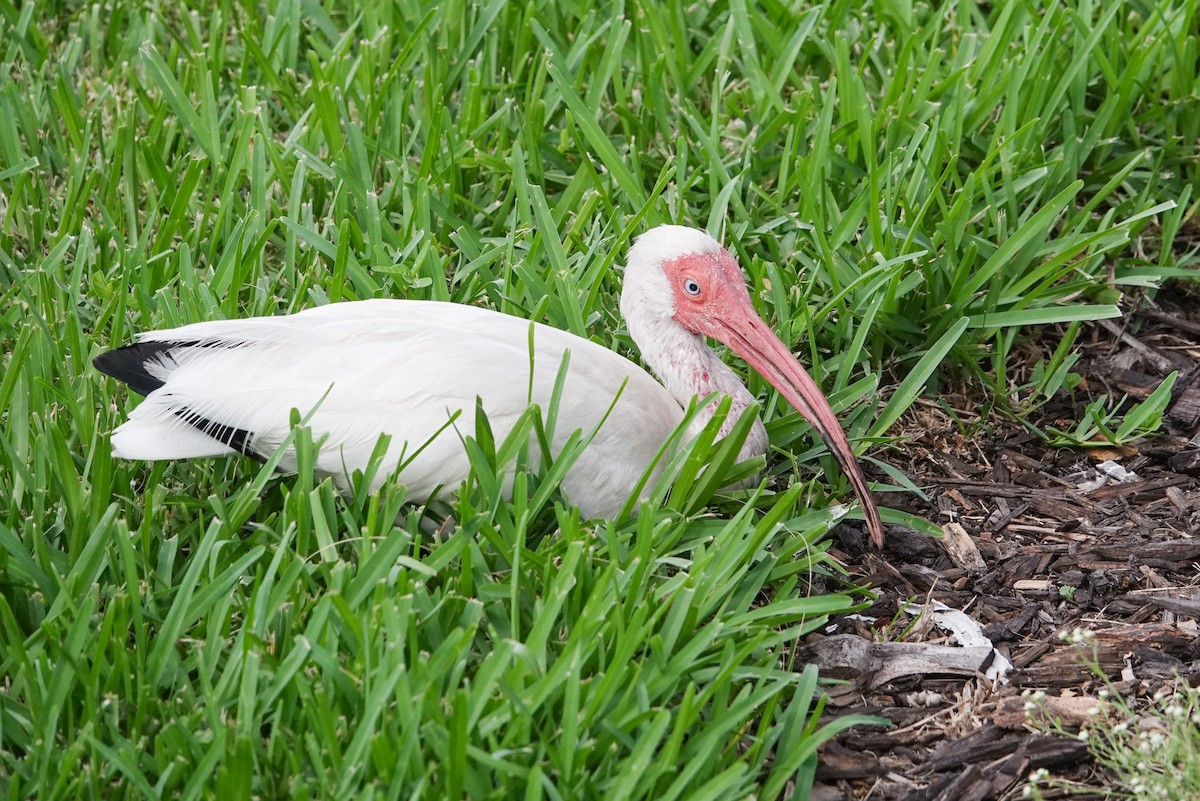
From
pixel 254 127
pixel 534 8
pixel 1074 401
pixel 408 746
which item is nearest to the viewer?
pixel 408 746

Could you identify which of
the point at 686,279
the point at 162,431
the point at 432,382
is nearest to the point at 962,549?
the point at 686,279

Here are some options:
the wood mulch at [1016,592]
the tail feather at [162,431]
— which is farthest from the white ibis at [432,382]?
the wood mulch at [1016,592]

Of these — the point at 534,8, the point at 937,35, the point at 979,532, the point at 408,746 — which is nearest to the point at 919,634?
the point at 979,532

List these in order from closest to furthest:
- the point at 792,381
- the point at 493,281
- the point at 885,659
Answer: the point at 885,659 < the point at 792,381 < the point at 493,281

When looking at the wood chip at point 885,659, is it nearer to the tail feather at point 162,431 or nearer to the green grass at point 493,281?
the green grass at point 493,281

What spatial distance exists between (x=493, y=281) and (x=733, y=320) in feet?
2.48

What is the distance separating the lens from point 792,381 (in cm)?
315

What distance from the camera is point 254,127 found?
13.5ft

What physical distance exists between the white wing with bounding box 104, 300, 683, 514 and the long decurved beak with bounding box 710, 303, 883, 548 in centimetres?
31

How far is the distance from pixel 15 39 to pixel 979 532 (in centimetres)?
350

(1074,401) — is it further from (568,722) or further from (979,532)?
(568,722)

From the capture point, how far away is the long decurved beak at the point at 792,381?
3.07m

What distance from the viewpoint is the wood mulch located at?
2598 millimetres

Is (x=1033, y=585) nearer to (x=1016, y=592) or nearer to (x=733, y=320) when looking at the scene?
(x=1016, y=592)
